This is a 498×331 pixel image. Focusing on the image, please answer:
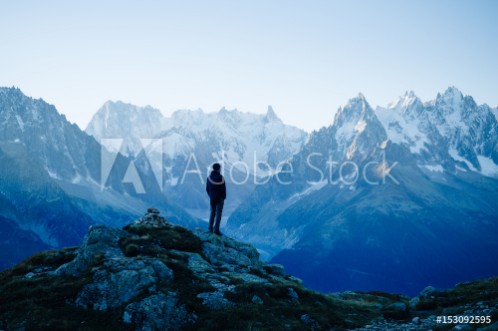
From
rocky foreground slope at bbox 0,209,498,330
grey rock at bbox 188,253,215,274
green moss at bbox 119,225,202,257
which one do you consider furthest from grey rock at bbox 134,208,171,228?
grey rock at bbox 188,253,215,274

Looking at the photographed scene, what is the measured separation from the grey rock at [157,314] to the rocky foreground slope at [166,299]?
0.17 feet

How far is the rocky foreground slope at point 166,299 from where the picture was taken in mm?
23531

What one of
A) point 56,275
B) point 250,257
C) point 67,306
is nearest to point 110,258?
point 56,275

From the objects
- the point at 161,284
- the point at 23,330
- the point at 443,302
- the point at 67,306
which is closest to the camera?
the point at 23,330

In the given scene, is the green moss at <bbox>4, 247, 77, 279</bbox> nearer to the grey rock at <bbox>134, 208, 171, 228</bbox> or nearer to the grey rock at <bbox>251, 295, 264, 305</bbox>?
the grey rock at <bbox>134, 208, 171, 228</bbox>

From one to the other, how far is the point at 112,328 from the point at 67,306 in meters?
3.87

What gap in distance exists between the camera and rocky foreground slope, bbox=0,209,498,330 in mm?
23531

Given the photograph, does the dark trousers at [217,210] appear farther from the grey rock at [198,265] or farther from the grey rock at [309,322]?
the grey rock at [309,322]

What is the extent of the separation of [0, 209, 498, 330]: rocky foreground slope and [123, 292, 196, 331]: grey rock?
2.1 inches

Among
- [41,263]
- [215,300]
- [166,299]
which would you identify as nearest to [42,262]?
[41,263]

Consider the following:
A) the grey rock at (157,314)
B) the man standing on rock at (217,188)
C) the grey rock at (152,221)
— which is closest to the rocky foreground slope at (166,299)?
the grey rock at (157,314)

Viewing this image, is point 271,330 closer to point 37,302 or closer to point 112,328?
point 112,328

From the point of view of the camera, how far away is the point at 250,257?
42.1 m

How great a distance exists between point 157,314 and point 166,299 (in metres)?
1.32
